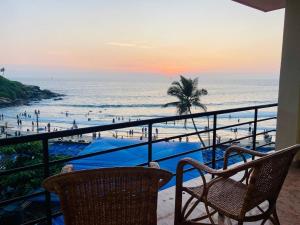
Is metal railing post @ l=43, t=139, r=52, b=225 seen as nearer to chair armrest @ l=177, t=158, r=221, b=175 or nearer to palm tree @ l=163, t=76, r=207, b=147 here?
chair armrest @ l=177, t=158, r=221, b=175

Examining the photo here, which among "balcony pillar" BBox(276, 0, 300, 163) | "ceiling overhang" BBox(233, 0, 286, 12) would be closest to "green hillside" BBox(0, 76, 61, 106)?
"ceiling overhang" BBox(233, 0, 286, 12)

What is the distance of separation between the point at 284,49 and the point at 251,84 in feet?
79.4

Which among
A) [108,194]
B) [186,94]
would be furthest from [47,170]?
[186,94]

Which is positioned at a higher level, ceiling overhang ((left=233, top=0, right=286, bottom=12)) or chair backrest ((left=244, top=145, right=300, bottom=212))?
ceiling overhang ((left=233, top=0, right=286, bottom=12))

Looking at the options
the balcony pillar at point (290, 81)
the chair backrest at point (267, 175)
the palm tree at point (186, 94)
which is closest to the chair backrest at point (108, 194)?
the chair backrest at point (267, 175)

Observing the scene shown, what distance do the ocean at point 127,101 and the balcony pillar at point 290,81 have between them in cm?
1617

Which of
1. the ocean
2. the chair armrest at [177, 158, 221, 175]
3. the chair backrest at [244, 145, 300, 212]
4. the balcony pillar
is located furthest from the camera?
the ocean

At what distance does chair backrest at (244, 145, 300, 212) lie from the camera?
5.16 ft

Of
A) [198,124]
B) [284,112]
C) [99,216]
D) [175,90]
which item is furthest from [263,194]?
[198,124]

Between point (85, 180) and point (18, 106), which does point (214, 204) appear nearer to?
point (85, 180)

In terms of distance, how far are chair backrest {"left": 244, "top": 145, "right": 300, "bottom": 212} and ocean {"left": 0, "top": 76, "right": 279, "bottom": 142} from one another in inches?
715

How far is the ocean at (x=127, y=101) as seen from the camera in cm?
2172

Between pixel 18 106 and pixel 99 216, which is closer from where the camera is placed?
pixel 99 216

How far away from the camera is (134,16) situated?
17.8 m
